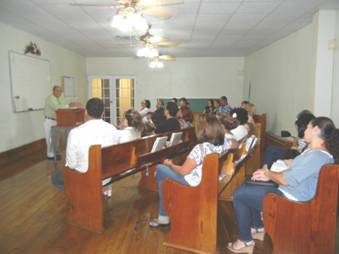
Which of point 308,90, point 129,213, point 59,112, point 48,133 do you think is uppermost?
point 308,90

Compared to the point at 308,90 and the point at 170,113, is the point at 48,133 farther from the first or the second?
the point at 308,90

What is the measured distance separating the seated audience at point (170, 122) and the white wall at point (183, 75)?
238 inches

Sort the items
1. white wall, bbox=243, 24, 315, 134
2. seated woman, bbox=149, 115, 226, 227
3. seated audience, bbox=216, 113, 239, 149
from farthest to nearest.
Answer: white wall, bbox=243, 24, 315, 134
seated audience, bbox=216, 113, 239, 149
seated woman, bbox=149, 115, 226, 227

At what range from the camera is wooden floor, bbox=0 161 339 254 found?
8.82ft

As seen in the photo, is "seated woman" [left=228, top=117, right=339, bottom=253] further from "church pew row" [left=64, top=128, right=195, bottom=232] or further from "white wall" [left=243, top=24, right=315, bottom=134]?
"white wall" [left=243, top=24, right=315, bottom=134]

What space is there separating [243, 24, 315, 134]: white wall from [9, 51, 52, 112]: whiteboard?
5.24 meters

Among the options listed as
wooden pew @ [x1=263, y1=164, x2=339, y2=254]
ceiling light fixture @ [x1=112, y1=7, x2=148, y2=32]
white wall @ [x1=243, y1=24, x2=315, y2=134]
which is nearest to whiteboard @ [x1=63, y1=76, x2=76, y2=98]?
white wall @ [x1=243, y1=24, x2=315, y2=134]

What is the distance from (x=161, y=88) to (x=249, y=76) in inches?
116

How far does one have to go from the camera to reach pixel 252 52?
9211mm

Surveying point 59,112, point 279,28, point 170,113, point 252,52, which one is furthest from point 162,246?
point 252,52

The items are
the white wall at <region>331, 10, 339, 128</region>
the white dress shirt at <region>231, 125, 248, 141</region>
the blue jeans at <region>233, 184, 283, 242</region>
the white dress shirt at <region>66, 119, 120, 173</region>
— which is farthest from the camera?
the white wall at <region>331, 10, 339, 128</region>

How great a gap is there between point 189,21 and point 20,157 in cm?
412

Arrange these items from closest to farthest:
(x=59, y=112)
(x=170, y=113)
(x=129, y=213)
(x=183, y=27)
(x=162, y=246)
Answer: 1. (x=162, y=246)
2. (x=129, y=213)
3. (x=170, y=113)
4. (x=59, y=112)
5. (x=183, y=27)

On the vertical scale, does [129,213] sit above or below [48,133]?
below
